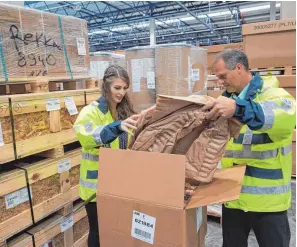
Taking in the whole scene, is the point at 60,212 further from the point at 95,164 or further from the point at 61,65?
the point at 61,65

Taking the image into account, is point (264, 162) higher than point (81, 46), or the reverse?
point (81, 46)

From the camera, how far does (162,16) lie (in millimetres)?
10289

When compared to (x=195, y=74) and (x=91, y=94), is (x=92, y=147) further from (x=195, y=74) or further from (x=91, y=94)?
(x=195, y=74)

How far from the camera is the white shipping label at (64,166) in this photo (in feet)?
8.57

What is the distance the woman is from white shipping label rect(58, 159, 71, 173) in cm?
62

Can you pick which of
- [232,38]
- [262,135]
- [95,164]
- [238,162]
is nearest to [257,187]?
[238,162]

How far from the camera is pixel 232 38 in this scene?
56.2 feet

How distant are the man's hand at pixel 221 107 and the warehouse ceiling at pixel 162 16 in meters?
8.58

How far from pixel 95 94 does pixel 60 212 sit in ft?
4.07

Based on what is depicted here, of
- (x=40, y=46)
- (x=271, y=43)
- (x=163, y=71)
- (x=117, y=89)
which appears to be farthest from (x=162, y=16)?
(x=117, y=89)

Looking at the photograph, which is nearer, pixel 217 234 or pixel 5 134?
pixel 5 134

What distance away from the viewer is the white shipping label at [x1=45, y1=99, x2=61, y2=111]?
2447 millimetres

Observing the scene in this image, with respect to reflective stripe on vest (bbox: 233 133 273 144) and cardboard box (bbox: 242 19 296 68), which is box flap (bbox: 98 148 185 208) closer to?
reflective stripe on vest (bbox: 233 133 273 144)

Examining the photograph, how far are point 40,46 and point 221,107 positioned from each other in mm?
1859
